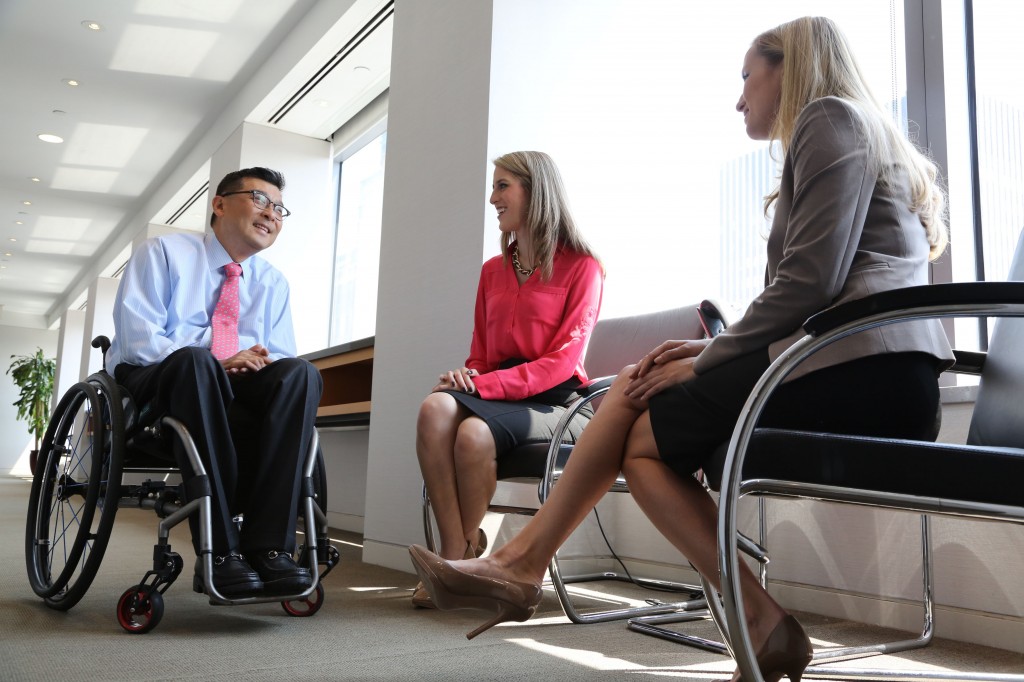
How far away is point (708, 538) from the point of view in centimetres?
118

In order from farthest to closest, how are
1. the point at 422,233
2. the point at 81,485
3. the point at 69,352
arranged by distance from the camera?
the point at 69,352 → the point at 422,233 → the point at 81,485

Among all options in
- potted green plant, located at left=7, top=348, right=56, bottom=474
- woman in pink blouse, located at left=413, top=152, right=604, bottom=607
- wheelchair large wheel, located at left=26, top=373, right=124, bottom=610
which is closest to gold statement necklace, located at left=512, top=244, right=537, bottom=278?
woman in pink blouse, located at left=413, top=152, right=604, bottom=607

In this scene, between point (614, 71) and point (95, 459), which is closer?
point (95, 459)

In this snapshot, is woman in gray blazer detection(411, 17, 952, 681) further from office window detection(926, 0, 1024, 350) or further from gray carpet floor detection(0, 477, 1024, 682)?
office window detection(926, 0, 1024, 350)

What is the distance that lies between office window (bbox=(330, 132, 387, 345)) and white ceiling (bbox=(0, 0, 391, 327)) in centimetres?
34

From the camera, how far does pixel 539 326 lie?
2230 mm

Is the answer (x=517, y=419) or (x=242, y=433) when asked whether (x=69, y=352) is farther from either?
(x=517, y=419)

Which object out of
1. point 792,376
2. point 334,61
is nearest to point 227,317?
point 792,376

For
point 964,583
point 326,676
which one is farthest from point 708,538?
point 964,583

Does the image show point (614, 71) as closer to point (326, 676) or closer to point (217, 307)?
point (217, 307)

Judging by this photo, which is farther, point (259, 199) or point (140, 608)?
point (259, 199)

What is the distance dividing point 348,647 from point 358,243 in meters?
4.19

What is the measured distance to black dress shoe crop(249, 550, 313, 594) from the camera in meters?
1.72

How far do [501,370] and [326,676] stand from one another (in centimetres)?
97
